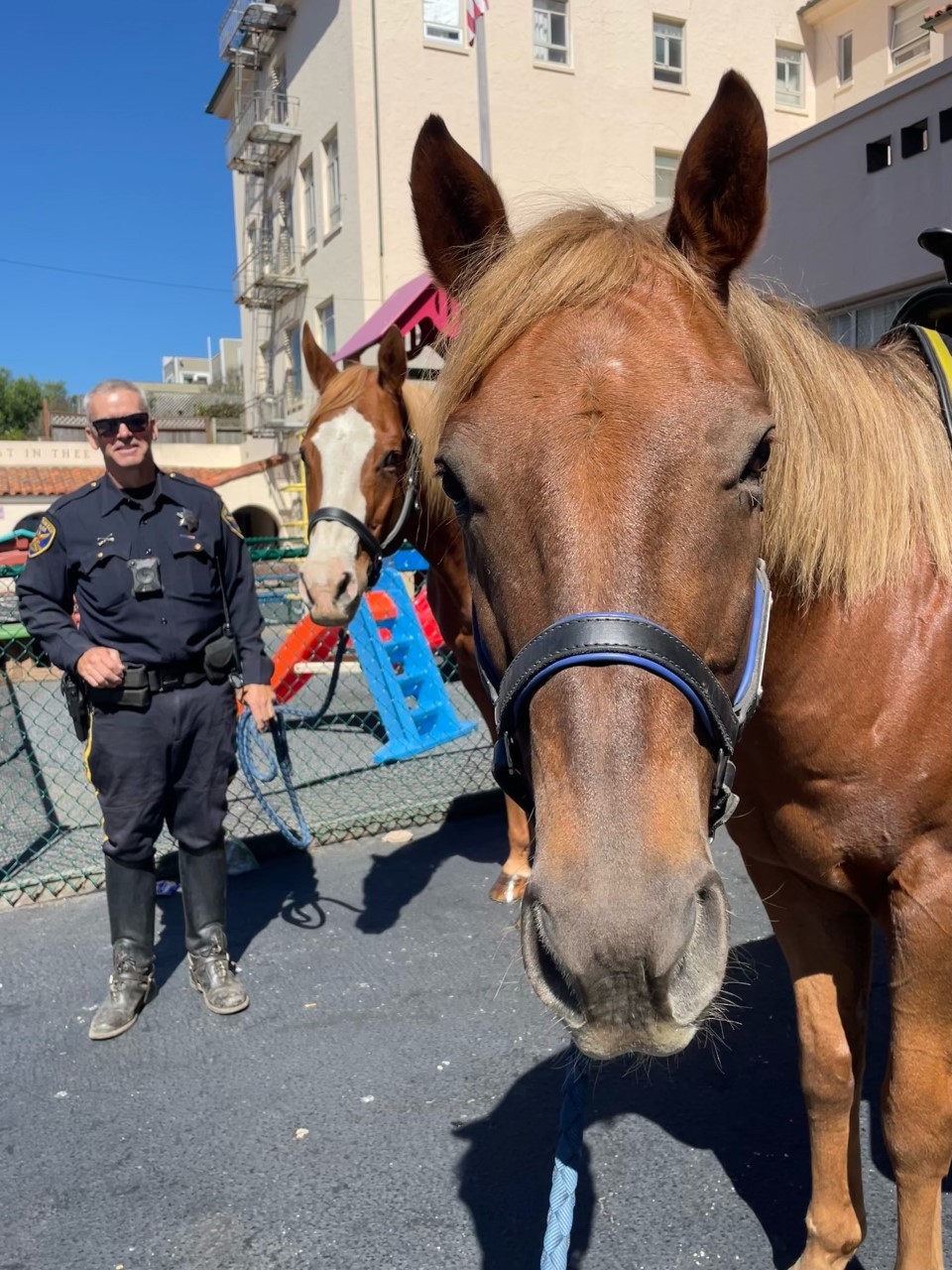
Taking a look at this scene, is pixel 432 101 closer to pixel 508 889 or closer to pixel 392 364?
pixel 392 364

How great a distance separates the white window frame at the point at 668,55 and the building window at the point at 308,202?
859 centimetres

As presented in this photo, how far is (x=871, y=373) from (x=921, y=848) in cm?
97

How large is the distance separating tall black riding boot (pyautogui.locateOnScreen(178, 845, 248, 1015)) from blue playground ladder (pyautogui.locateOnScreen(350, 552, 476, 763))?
2002 millimetres

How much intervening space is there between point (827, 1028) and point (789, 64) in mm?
26641

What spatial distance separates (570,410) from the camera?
1.19m

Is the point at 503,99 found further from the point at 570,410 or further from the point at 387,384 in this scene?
the point at 570,410

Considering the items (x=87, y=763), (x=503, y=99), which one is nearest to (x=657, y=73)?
(x=503, y=99)

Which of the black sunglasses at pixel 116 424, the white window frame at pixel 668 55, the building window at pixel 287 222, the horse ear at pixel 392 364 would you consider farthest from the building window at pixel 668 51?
the black sunglasses at pixel 116 424

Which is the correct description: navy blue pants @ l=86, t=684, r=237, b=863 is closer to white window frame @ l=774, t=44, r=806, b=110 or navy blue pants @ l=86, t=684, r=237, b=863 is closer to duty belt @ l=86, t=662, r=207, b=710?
duty belt @ l=86, t=662, r=207, b=710

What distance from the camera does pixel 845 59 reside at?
2186 centimetres

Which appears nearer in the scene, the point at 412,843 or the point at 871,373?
the point at 871,373

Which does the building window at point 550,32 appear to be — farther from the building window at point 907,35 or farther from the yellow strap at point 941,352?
the yellow strap at point 941,352

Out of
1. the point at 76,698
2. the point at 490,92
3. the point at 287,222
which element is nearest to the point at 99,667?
the point at 76,698

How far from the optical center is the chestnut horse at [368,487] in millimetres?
3646
